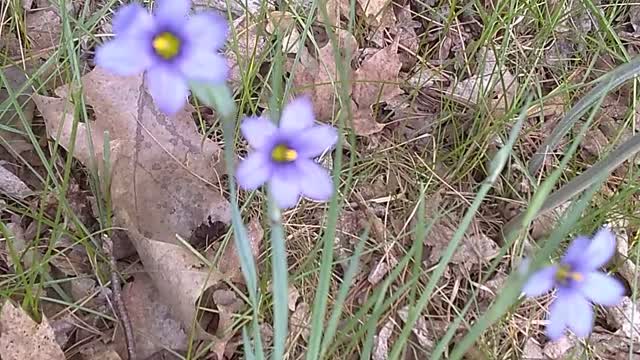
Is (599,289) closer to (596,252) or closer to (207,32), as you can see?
(596,252)

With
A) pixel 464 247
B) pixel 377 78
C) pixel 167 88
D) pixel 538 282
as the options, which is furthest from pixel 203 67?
pixel 377 78

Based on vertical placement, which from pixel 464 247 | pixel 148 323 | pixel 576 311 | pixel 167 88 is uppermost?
pixel 167 88

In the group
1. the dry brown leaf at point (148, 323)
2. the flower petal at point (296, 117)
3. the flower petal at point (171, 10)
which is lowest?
the dry brown leaf at point (148, 323)

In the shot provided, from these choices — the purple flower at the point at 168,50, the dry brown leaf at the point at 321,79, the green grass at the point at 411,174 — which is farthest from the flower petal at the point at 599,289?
the dry brown leaf at the point at 321,79

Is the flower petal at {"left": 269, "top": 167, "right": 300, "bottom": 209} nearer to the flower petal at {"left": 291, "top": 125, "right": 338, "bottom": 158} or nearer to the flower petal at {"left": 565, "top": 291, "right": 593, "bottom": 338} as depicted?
the flower petal at {"left": 291, "top": 125, "right": 338, "bottom": 158}

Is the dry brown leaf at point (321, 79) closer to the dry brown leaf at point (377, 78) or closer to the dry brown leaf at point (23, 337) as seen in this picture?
the dry brown leaf at point (377, 78)

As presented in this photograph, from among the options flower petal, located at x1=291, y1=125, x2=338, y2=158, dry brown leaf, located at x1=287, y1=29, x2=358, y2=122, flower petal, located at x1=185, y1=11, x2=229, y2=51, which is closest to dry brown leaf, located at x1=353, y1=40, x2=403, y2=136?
dry brown leaf, located at x1=287, y1=29, x2=358, y2=122
